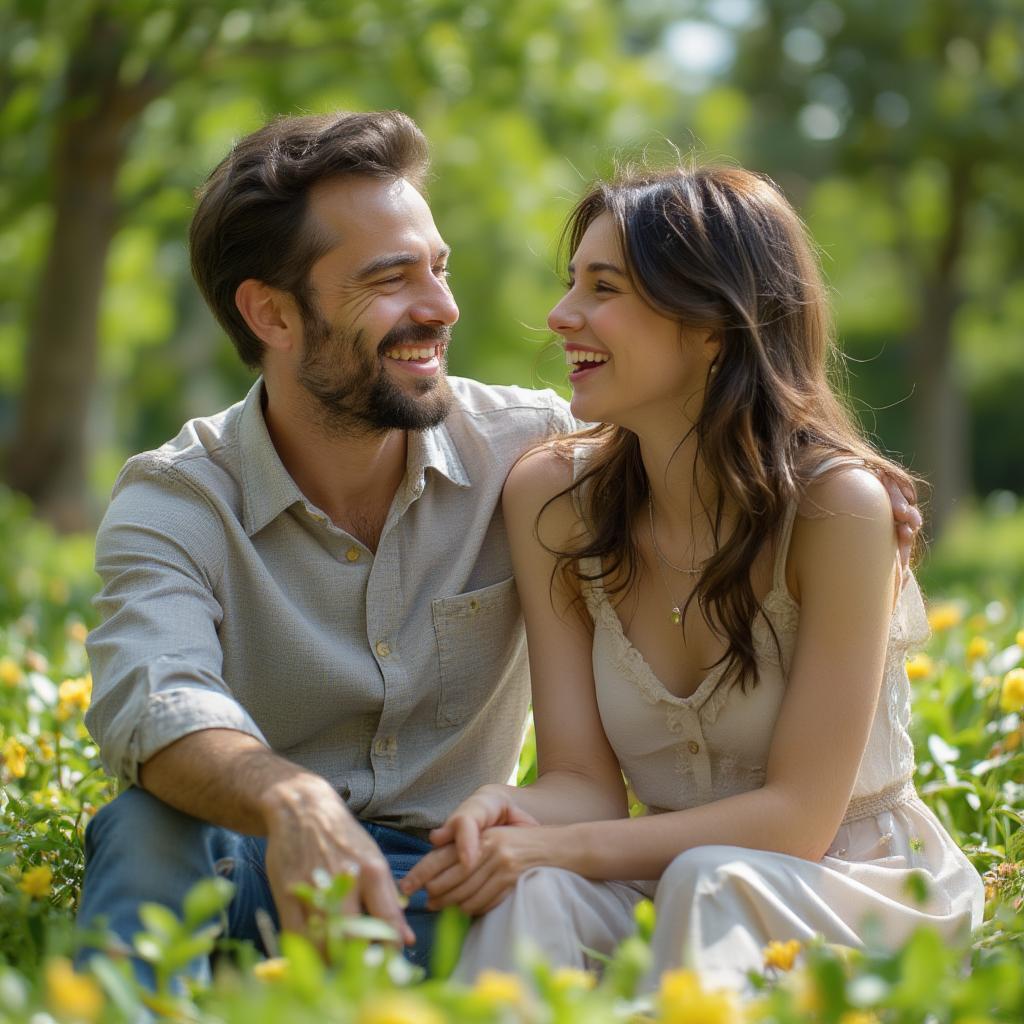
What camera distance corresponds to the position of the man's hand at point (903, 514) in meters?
2.90

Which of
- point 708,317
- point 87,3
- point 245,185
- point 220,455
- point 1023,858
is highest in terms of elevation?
point 87,3

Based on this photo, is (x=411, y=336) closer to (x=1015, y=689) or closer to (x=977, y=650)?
(x=1015, y=689)

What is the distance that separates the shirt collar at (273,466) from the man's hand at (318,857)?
905mm

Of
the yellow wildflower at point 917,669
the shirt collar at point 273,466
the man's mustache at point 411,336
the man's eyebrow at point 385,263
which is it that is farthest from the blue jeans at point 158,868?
the yellow wildflower at point 917,669

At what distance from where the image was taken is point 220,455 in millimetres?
3230

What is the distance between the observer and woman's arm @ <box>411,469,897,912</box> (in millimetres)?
2648

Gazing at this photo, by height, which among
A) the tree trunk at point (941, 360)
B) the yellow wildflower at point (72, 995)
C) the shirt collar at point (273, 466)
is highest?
the shirt collar at point (273, 466)

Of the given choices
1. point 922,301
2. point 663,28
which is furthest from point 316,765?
point 922,301

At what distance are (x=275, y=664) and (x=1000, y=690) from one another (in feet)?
6.55

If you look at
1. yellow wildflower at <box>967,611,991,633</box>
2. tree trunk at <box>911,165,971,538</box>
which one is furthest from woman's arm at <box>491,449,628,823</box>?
tree trunk at <box>911,165,971,538</box>

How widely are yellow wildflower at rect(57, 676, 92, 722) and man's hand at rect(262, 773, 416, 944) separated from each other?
137 centimetres

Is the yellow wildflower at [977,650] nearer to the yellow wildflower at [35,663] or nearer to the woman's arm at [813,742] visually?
the woman's arm at [813,742]

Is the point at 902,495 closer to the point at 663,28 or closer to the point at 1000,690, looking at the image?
the point at 1000,690

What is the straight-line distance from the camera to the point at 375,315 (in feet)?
10.9
